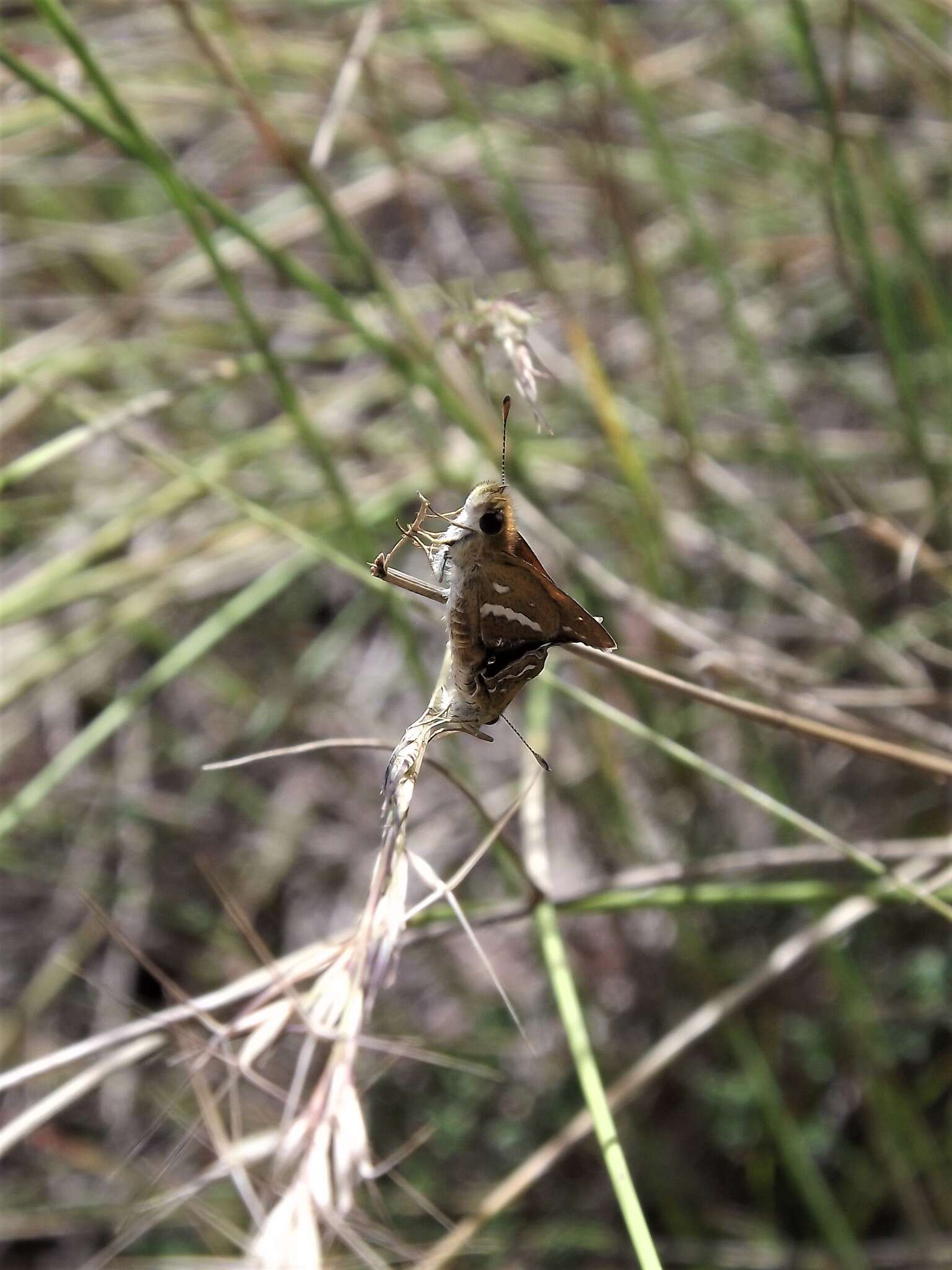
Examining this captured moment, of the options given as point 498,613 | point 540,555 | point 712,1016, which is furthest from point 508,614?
point 540,555

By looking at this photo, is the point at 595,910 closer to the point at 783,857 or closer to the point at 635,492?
the point at 783,857

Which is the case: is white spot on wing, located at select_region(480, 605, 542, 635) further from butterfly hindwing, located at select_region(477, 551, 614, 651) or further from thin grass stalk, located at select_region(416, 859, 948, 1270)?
thin grass stalk, located at select_region(416, 859, 948, 1270)

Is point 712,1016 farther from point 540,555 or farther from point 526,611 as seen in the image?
point 526,611

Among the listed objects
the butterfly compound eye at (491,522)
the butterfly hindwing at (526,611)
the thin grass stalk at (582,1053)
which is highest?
the butterfly compound eye at (491,522)

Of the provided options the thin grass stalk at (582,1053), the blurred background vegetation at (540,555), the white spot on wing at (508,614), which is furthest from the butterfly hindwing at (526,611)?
the blurred background vegetation at (540,555)

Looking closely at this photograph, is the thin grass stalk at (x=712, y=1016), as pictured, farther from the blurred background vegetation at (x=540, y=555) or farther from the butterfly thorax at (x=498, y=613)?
the butterfly thorax at (x=498, y=613)

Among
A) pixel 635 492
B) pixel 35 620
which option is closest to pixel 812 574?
pixel 635 492
